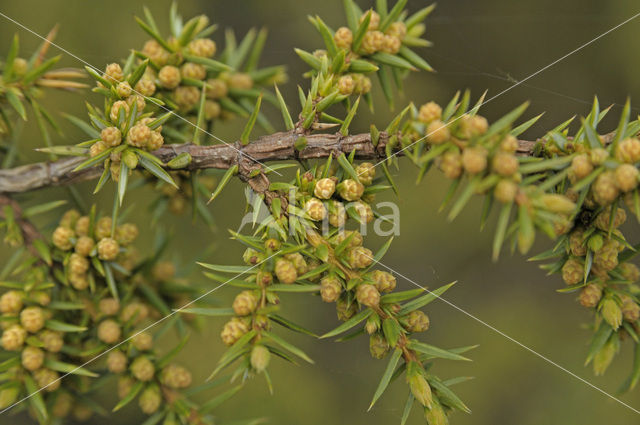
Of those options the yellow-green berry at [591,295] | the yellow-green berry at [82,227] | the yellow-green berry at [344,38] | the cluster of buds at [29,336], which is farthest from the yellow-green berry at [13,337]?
the yellow-green berry at [591,295]

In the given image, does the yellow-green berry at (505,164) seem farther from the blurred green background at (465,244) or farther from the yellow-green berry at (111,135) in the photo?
the blurred green background at (465,244)

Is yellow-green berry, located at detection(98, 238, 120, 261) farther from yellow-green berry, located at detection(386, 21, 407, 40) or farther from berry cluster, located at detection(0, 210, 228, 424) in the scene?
yellow-green berry, located at detection(386, 21, 407, 40)

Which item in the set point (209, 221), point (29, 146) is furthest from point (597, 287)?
point (29, 146)

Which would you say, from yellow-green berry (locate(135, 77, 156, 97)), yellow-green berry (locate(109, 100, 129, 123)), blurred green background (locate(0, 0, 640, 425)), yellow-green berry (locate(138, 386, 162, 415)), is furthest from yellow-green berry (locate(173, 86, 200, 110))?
blurred green background (locate(0, 0, 640, 425))

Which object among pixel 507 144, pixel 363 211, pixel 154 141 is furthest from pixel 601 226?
pixel 154 141

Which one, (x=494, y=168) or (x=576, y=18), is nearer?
(x=494, y=168)

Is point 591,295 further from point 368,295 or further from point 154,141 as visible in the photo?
point 154,141

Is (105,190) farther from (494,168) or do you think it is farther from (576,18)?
(576,18)
